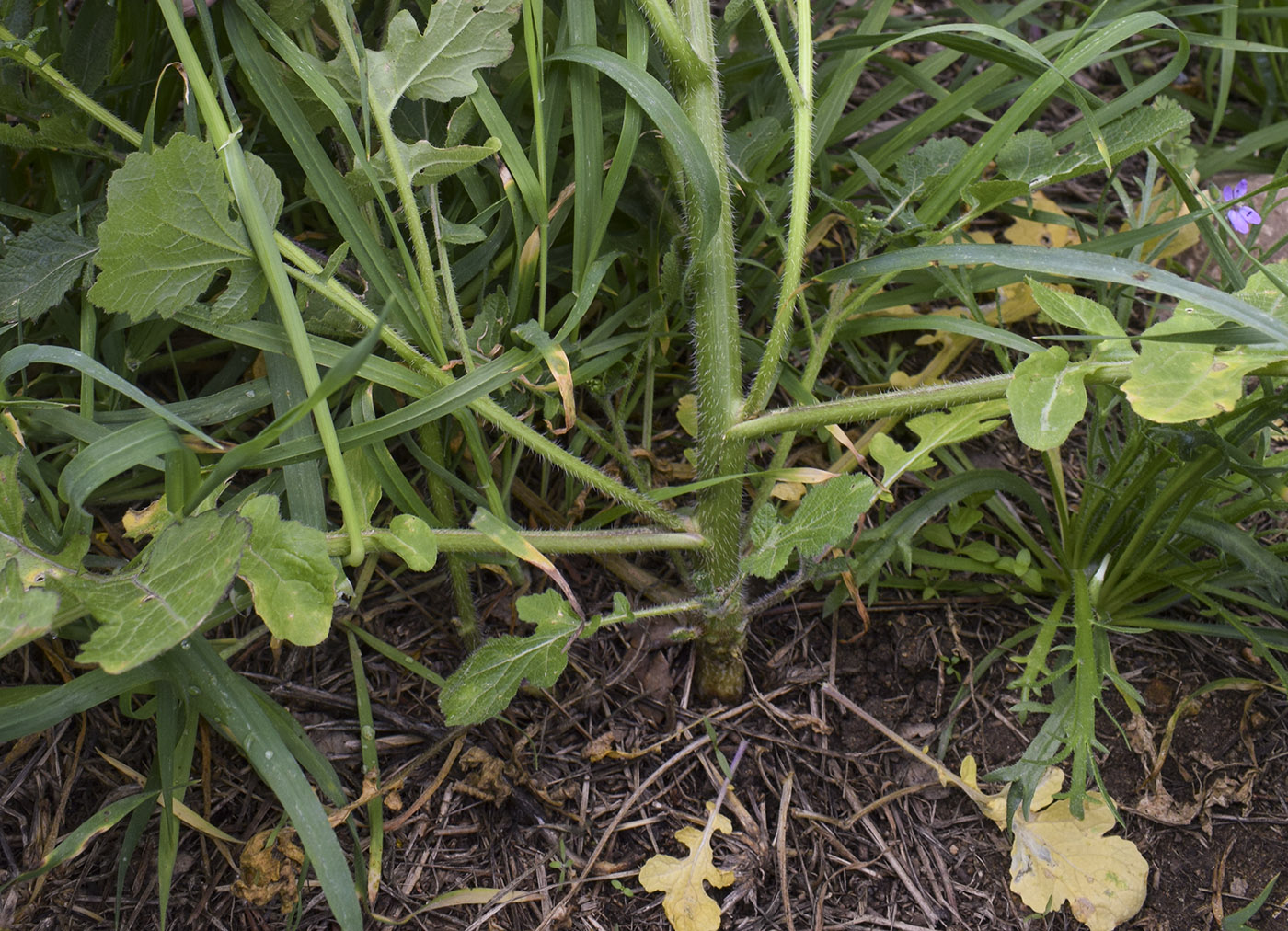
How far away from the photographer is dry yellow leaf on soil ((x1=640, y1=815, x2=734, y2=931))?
1359mm

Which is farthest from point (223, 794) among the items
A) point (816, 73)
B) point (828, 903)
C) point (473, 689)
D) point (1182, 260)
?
point (1182, 260)

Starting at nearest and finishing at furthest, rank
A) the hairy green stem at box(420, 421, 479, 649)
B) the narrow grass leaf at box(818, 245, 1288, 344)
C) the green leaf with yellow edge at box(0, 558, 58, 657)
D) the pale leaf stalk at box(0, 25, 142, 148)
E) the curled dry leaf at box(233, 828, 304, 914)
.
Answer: the green leaf with yellow edge at box(0, 558, 58, 657), the narrow grass leaf at box(818, 245, 1288, 344), the pale leaf stalk at box(0, 25, 142, 148), the curled dry leaf at box(233, 828, 304, 914), the hairy green stem at box(420, 421, 479, 649)

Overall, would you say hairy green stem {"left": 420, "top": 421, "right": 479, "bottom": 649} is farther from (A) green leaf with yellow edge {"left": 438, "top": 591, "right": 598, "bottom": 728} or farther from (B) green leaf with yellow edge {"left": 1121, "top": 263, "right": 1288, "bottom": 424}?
(B) green leaf with yellow edge {"left": 1121, "top": 263, "right": 1288, "bottom": 424}

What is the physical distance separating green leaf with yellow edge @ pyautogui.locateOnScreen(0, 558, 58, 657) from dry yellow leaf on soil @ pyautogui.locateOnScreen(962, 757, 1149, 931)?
1303 mm

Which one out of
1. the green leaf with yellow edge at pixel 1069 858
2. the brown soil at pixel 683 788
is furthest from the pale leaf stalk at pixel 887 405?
the green leaf with yellow edge at pixel 1069 858

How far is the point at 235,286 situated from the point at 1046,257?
3.42 feet

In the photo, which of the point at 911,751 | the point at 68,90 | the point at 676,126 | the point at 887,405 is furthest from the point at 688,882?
the point at 68,90

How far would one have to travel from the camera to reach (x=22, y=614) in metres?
0.91

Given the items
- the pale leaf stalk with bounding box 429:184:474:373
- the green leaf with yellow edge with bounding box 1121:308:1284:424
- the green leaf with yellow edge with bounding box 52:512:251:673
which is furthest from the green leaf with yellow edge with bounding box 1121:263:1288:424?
the green leaf with yellow edge with bounding box 52:512:251:673

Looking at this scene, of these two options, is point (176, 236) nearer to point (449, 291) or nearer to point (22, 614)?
point (449, 291)

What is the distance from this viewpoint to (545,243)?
1.42 meters

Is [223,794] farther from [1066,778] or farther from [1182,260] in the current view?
[1182,260]

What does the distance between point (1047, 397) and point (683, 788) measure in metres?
0.86

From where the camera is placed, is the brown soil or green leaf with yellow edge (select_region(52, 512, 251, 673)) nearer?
green leaf with yellow edge (select_region(52, 512, 251, 673))
